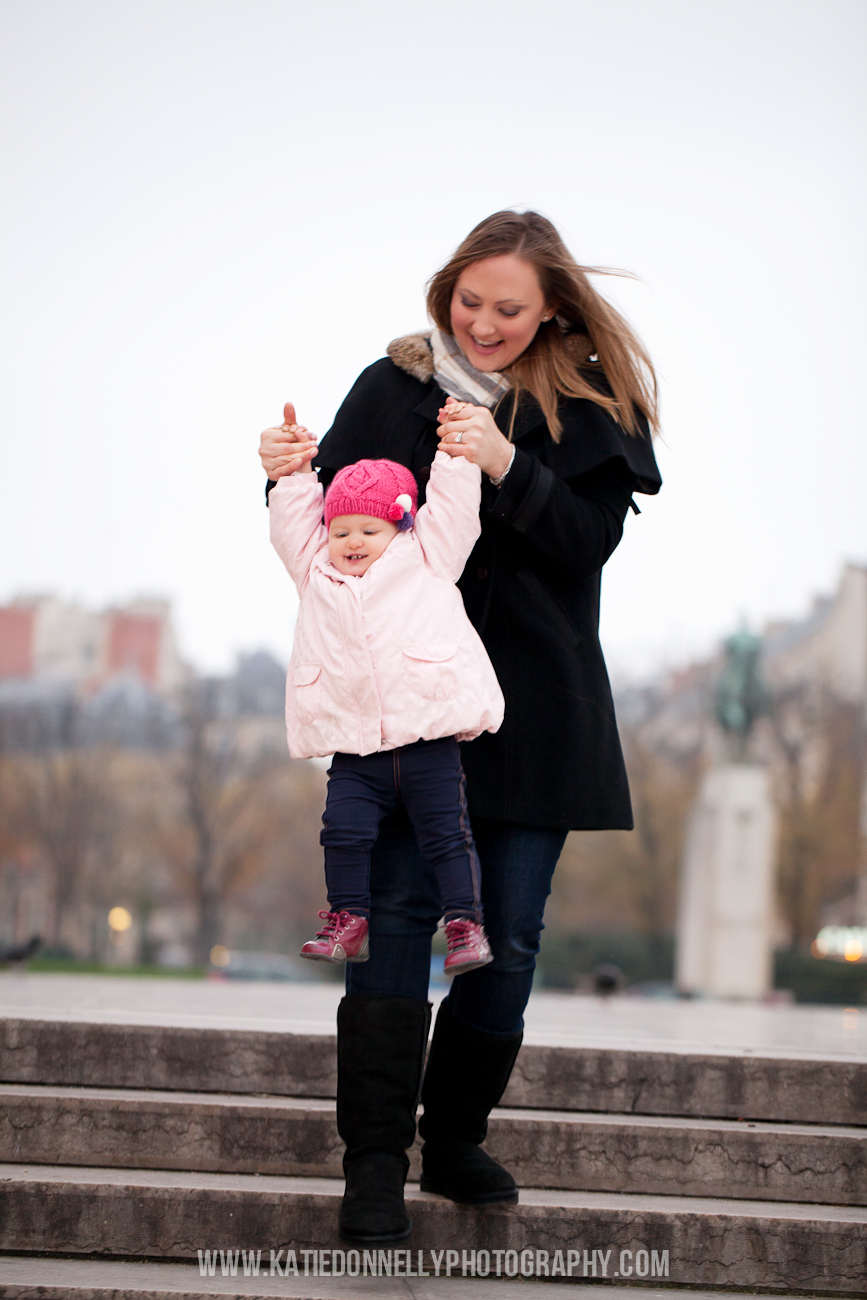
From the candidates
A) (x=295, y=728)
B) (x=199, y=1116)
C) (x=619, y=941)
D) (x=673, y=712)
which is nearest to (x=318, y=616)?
(x=295, y=728)

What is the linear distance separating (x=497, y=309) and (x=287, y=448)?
548 millimetres

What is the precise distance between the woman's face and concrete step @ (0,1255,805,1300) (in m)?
1.95

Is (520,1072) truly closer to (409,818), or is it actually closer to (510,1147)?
(510,1147)

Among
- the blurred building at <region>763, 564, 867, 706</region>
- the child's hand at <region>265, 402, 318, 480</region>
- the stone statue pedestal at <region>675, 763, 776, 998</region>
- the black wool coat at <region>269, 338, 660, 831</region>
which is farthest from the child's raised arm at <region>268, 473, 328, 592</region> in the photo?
the blurred building at <region>763, 564, 867, 706</region>

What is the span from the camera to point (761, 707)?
2328 centimetres

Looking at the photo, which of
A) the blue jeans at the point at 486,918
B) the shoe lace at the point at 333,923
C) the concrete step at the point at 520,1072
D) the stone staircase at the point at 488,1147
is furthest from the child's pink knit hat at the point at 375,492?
the concrete step at the point at 520,1072

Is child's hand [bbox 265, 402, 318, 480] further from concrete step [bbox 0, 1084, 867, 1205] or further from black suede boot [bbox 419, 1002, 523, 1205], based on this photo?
concrete step [bbox 0, 1084, 867, 1205]

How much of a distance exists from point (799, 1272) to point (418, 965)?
1.17 meters

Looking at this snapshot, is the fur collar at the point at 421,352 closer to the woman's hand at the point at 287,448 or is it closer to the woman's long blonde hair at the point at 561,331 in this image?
the woman's long blonde hair at the point at 561,331

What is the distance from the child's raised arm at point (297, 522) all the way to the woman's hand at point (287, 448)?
0.02m

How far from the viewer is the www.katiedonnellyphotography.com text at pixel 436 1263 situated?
276 centimetres

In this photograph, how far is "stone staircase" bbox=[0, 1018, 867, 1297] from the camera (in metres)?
2.92

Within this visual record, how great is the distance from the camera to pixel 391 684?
263cm

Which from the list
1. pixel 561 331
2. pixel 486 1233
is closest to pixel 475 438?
pixel 561 331
